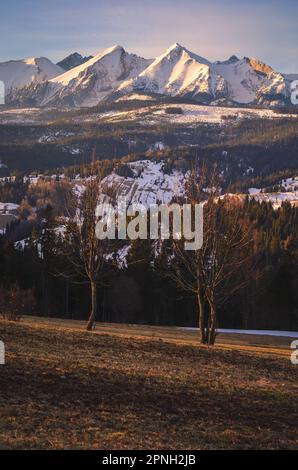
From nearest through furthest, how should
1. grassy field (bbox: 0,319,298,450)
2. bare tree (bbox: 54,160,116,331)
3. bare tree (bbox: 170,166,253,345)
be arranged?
grassy field (bbox: 0,319,298,450)
bare tree (bbox: 170,166,253,345)
bare tree (bbox: 54,160,116,331)

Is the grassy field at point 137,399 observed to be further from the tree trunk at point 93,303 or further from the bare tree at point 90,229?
the bare tree at point 90,229

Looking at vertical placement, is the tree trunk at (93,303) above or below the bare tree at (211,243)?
below

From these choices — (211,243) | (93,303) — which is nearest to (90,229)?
(93,303)

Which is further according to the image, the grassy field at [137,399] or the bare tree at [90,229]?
the bare tree at [90,229]

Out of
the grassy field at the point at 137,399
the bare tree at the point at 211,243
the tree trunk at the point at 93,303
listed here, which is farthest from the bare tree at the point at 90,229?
the grassy field at the point at 137,399

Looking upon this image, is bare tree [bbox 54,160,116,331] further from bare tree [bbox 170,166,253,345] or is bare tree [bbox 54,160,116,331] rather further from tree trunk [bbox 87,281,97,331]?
bare tree [bbox 170,166,253,345]

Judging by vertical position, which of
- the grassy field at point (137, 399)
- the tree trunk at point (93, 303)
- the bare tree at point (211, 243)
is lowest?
the grassy field at point (137, 399)

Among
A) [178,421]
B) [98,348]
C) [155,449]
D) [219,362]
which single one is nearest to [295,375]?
[219,362]

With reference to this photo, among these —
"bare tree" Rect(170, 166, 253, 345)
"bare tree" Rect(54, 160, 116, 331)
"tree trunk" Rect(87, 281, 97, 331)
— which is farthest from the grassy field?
"bare tree" Rect(54, 160, 116, 331)

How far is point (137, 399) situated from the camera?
14.1m

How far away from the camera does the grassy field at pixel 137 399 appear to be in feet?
36.8

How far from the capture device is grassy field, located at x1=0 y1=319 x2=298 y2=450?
36.8ft

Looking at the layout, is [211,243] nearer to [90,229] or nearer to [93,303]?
[90,229]

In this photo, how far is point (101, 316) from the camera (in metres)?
68.9
